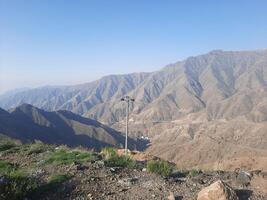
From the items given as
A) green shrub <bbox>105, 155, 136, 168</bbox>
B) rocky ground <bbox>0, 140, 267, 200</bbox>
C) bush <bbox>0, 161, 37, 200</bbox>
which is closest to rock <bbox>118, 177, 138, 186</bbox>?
rocky ground <bbox>0, 140, 267, 200</bbox>

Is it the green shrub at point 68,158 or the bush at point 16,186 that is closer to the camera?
the bush at point 16,186

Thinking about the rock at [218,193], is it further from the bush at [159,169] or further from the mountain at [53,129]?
the mountain at [53,129]

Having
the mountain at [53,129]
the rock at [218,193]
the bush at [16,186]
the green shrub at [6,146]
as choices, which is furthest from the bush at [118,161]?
the mountain at [53,129]

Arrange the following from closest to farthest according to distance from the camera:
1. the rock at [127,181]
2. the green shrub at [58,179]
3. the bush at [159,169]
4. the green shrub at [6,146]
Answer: the green shrub at [58,179], the rock at [127,181], the bush at [159,169], the green shrub at [6,146]

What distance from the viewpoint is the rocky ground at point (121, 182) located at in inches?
333

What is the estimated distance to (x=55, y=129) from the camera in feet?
502

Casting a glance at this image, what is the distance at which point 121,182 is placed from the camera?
930cm

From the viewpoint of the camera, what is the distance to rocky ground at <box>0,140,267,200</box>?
8.47 meters

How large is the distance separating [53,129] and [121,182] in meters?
146

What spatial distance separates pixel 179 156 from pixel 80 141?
4776 centimetres

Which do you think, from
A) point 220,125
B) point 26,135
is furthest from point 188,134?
point 26,135

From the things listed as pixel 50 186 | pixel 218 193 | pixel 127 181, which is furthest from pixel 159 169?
pixel 50 186

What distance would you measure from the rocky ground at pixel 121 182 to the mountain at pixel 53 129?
109191mm

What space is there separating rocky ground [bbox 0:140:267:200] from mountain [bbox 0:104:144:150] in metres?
109
